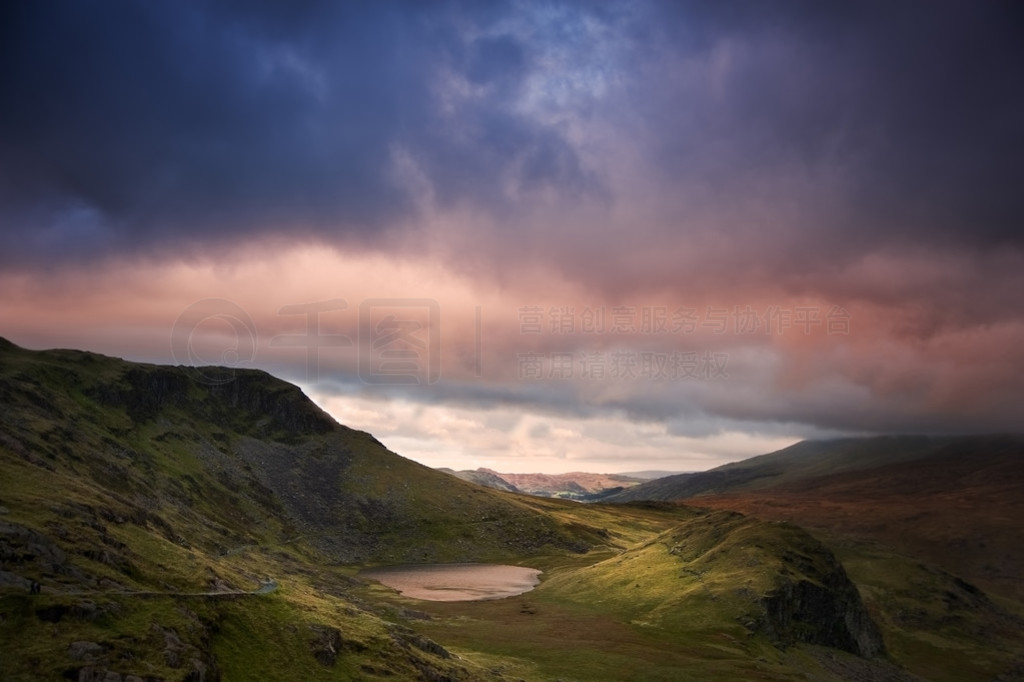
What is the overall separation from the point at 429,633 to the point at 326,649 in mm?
51870

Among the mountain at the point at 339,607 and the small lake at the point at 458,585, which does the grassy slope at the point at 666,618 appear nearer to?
the mountain at the point at 339,607

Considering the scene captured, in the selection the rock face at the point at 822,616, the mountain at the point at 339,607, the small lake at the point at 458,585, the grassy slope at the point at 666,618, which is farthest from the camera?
the small lake at the point at 458,585

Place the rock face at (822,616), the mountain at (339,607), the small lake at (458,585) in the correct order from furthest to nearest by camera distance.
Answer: the small lake at (458,585)
the rock face at (822,616)
the mountain at (339,607)

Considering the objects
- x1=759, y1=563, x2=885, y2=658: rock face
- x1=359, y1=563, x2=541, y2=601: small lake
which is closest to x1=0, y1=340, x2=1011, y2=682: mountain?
x1=759, y1=563, x2=885, y2=658: rock face

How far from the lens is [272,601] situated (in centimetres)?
6581

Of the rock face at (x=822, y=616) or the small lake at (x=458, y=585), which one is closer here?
the rock face at (x=822, y=616)

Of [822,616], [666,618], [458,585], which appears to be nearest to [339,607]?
[666,618]

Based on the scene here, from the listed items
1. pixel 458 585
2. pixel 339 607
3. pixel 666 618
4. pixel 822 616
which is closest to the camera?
pixel 339 607

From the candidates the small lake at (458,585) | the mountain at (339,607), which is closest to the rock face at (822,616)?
the mountain at (339,607)

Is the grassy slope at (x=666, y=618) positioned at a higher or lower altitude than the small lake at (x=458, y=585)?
higher

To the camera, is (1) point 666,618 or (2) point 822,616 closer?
(1) point 666,618

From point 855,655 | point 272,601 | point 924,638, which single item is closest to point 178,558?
point 272,601

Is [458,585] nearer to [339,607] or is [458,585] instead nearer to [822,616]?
[822,616]

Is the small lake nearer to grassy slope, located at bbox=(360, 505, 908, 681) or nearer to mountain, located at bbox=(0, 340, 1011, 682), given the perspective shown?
grassy slope, located at bbox=(360, 505, 908, 681)
